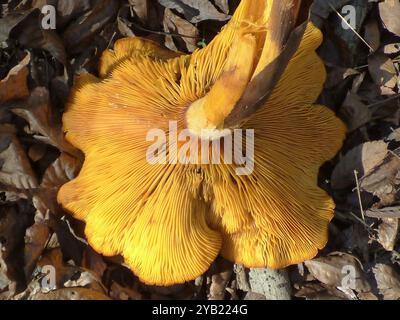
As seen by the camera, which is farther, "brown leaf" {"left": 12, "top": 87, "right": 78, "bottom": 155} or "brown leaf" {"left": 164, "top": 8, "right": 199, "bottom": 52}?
"brown leaf" {"left": 164, "top": 8, "right": 199, "bottom": 52}

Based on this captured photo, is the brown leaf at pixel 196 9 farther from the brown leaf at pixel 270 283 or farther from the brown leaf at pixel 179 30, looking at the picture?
the brown leaf at pixel 270 283

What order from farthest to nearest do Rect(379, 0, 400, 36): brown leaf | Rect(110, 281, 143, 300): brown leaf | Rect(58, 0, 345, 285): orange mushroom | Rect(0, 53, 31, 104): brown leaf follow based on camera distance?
Rect(379, 0, 400, 36): brown leaf < Rect(110, 281, 143, 300): brown leaf < Rect(0, 53, 31, 104): brown leaf < Rect(58, 0, 345, 285): orange mushroom

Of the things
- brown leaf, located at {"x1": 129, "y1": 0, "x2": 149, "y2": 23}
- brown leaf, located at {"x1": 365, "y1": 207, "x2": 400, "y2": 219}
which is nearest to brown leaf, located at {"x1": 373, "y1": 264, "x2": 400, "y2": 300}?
brown leaf, located at {"x1": 365, "y1": 207, "x2": 400, "y2": 219}

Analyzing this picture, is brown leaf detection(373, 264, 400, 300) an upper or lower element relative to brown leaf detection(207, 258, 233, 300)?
lower

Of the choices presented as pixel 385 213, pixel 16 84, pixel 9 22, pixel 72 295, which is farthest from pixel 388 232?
pixel 9 22

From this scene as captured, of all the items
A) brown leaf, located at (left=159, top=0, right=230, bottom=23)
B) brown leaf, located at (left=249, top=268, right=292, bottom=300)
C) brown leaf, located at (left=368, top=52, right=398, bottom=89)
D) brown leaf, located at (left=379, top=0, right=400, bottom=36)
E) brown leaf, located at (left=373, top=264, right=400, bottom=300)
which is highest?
brown leaf, located at (left=159, top=0, right=230, bottom=23)

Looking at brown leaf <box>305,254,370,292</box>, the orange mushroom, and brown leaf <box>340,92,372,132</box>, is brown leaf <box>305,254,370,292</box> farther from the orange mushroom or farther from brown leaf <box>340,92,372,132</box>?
brown leaf <box>340,92,372,132</box>
